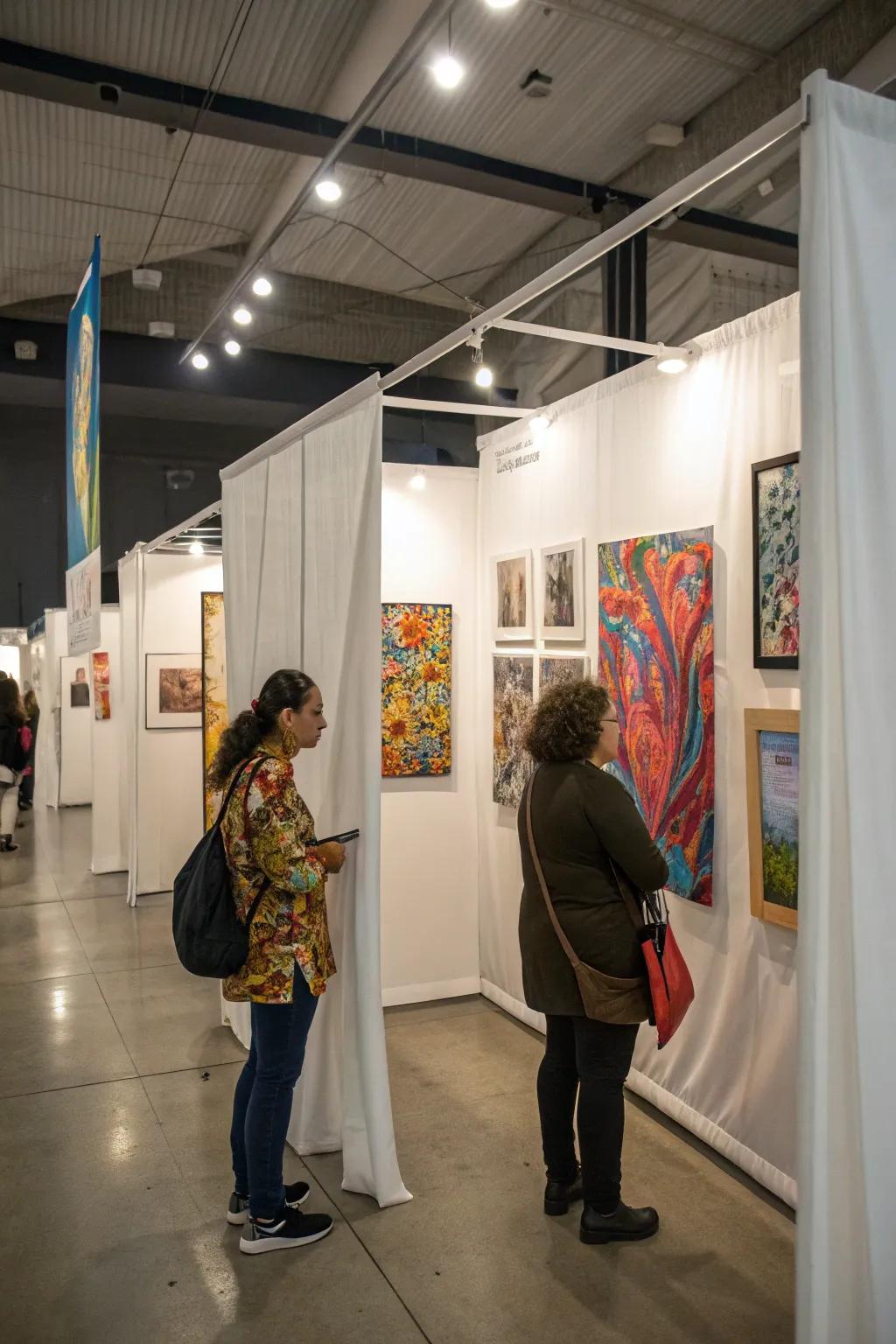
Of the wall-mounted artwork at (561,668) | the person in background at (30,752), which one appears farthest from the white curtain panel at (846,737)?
the person in background at (30,752)

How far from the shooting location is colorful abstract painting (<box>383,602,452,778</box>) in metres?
5.52

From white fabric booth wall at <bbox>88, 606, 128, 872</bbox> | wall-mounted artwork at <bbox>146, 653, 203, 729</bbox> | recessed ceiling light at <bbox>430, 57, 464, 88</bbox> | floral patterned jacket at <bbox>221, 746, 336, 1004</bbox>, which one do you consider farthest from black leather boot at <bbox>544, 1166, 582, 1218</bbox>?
white fabric booth wall at <bbox>88, 606, 128, 872</bbox>

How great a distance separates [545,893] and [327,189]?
4.91 m

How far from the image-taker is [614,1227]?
3.24m

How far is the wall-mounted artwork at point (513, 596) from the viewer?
5.16m

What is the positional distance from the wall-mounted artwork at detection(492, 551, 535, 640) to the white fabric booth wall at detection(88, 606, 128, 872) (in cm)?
509

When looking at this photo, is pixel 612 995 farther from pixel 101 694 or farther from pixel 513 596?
pixel 101 694

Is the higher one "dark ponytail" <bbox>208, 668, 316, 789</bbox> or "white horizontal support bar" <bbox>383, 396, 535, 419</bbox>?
"white horizontal support bar" <bbox>383, 396, 535, 419</bbox>

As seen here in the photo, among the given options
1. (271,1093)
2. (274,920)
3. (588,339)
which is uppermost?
(588,339)

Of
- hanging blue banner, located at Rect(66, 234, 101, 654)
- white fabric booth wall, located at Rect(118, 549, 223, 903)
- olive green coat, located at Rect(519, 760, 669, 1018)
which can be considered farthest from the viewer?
white fabric booth wall, located at Rect(118, 549, 223, 903)

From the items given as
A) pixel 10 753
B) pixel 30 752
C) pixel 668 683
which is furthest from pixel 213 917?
pixel 30 752

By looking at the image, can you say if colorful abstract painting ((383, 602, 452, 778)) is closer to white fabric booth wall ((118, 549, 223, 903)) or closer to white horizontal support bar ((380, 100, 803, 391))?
white horizontal support bar ((380, 100, 803, 391))

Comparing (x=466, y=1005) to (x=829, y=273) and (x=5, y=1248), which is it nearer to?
(x=5, y=1248)

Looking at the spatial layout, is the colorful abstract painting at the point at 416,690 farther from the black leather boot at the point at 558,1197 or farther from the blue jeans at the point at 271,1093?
the black leather boot at the point at 558,1197
